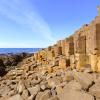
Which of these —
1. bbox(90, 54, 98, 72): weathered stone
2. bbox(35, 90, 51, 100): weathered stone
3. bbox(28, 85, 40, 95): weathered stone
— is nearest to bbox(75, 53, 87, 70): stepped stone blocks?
bbox(90, 54, 98, 72): weathered stone

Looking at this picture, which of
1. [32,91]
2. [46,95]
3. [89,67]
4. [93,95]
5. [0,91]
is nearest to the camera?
[93,95]

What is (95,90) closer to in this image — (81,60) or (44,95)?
(44,95)

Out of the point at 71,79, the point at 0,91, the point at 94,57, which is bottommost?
the point at 0,91

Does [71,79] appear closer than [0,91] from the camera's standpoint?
Yes

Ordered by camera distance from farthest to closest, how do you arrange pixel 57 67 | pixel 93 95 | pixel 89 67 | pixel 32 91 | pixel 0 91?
pixel 57 67 < pixel 0 91 < pixel 89 67 < pixel 32 91 < pixel 93 95

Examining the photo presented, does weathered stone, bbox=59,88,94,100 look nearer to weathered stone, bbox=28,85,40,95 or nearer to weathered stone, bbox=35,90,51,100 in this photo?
weathered stone, bbox=35,90,51,100

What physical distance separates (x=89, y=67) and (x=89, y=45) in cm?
89

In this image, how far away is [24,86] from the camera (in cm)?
952

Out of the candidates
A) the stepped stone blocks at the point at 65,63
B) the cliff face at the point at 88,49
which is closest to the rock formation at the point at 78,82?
the cliff face at the point at 88,49

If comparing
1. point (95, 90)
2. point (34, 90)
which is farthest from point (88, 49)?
point (95, 90)

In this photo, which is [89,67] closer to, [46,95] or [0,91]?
[46,95]

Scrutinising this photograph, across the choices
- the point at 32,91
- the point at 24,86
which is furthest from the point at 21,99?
the point at 24,86

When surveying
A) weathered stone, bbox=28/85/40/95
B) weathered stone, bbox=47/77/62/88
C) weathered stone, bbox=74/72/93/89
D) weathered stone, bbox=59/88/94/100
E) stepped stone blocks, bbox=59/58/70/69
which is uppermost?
stepped stone blocks, bbox=59/58/70/69

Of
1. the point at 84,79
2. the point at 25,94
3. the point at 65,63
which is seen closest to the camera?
the point at 84,79
